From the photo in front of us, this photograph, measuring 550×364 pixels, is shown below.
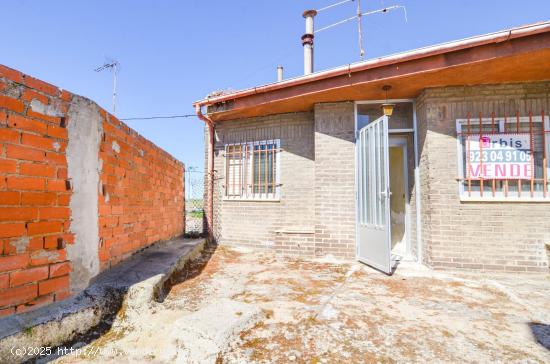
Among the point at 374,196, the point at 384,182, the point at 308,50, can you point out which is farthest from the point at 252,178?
the point at 308,50

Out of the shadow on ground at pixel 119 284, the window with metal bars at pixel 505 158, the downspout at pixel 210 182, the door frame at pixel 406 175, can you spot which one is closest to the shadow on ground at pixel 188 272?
the shadow on ground at pixel 119 284

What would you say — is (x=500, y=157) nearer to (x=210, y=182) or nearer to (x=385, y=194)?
(x=385, y=194)

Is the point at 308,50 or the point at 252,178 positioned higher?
the point at 308,50

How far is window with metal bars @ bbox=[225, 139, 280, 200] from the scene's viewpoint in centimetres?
636

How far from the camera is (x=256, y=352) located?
2.04 metres

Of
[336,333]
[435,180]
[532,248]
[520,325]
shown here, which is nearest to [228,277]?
[336,333]

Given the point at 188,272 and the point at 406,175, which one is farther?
the point at 406,175

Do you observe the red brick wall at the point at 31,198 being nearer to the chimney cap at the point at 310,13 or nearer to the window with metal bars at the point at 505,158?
the window with metal bars at the point at 505,158

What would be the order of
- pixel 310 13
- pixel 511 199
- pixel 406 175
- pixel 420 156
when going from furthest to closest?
pixel 310 13 < pixel 406 175 < pixel 420 156 < pixel 511 199

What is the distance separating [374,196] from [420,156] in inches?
46.5

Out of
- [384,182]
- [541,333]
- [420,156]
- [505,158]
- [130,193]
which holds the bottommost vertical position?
[541,333]

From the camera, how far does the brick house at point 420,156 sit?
4.34 meters

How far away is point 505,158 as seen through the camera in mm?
4477

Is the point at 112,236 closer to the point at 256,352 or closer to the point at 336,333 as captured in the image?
the point at 256,352
